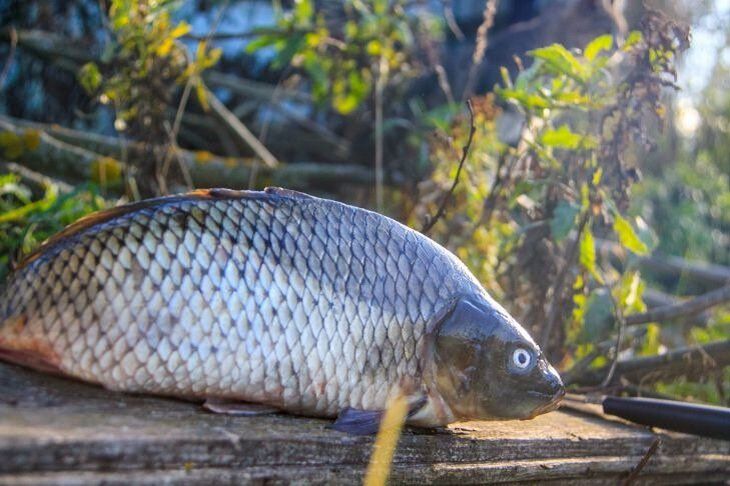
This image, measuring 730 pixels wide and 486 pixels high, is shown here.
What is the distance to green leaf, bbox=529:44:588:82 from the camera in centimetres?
264

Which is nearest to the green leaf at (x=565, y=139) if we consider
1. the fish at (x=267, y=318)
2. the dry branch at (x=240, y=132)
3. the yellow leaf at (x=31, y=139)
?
the fish at (x=267, y=318)

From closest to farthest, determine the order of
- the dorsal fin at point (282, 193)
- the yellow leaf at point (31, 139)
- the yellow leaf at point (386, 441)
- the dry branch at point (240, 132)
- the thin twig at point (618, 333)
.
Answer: the yellow leaf at point (386, 441)
the dorsal fin at point (282, 193)
the thin twig at point (618, 333)
the yellow leaf at point (31, 139)
the dry branch at point (240, 132)

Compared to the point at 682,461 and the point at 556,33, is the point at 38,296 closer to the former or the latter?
the point at 682,461

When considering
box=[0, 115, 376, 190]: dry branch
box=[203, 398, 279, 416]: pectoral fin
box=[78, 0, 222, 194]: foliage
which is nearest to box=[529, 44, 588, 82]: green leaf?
box=[78, 0, 222, 194]: foliage

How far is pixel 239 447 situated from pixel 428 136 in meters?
2.83

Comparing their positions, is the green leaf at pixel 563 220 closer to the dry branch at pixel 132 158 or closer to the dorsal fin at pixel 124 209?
the dorsal fin at pixel 124 209

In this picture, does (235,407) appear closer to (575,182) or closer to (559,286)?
(559,286)

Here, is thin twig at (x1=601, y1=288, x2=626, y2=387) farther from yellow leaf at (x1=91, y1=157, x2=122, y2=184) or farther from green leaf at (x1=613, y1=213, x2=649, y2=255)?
yellow leaf at (x1=91, y1=157, x2=122, y2=184)

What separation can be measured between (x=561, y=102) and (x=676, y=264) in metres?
3.08

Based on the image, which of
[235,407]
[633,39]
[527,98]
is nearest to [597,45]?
[633,39]

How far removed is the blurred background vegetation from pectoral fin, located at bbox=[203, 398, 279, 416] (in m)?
1.06

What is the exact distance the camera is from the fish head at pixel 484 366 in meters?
1.72

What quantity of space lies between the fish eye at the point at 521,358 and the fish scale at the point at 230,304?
187mm

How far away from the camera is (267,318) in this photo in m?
→ 1.65
